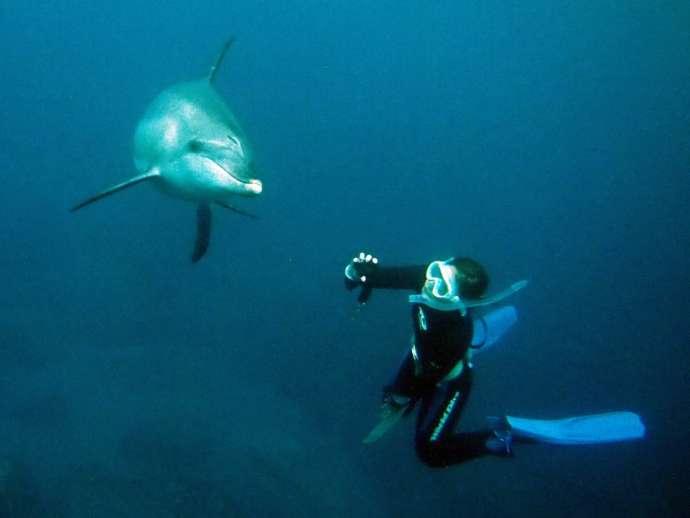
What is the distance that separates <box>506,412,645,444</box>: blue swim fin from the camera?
505 cm

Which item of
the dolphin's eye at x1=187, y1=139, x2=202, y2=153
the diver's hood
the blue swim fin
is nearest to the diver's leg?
the blue swim fin

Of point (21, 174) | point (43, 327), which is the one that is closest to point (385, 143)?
point (21, 174)

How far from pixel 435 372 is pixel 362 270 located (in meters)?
1.02

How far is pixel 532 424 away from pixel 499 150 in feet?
142

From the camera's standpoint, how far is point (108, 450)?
9.23m

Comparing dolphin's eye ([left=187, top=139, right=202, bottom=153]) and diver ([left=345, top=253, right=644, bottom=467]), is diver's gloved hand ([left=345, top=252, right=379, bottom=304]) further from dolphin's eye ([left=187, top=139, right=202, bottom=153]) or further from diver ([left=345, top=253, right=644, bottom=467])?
dolphin's eye ([left=187, top=139, right=202, bottom=153])

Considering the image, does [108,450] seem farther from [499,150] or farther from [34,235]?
[499,150]

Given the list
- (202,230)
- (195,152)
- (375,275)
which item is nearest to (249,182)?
(195,152)

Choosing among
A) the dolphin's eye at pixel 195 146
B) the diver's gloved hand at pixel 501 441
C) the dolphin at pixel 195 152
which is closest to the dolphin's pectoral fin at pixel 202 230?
the dolphin at pixel 195 152

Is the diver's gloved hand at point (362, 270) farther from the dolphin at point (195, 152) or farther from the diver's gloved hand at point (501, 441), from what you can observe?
the diver's gloved hand at point (501, 441)

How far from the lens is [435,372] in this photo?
171 inches

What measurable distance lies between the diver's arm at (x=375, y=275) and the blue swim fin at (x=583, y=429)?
1.80 metres

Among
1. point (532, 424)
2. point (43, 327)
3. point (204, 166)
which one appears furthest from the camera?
point (43, 327)

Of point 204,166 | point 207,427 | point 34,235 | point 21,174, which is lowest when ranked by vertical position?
point 207,427
